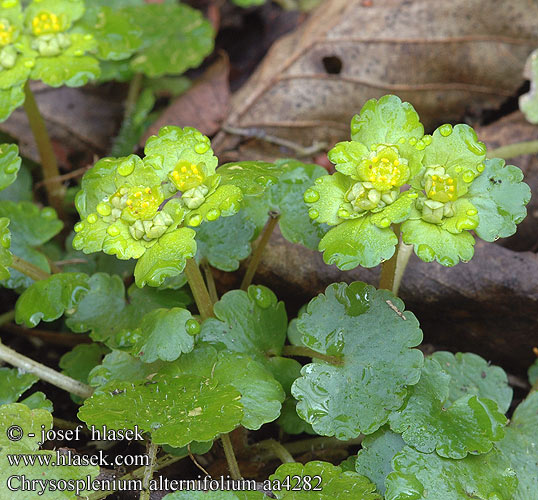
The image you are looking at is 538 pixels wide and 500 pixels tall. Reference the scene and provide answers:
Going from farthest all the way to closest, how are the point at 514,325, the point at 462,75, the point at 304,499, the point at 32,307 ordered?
the point at 462,75
the point at 514,325
the point at 32,307
the point at 304,499

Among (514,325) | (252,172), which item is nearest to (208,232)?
(252,172)

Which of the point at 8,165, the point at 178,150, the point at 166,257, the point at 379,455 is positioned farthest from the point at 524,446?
the point at 8,165

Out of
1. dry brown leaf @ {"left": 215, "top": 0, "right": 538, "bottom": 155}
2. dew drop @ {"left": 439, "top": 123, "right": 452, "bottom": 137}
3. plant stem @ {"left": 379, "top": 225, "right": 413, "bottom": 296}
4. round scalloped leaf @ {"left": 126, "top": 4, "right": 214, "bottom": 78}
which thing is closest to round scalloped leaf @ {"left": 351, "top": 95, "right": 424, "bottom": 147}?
dew drop @ {"left": 439, "top": 123, "right": 452, "bottom": 137}

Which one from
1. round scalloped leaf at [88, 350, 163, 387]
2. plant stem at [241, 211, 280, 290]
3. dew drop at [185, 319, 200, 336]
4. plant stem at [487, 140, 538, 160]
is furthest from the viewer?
plant stem at [487, 140, 538, 160]

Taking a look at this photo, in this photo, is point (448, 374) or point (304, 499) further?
point (448, 374)

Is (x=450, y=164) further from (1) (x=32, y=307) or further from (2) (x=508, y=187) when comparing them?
(1) (x=32, y=307)

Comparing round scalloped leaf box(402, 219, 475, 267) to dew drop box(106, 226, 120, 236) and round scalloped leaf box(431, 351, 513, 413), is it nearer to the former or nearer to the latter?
round scalloped leaf box(431, 351, 513, 413)
